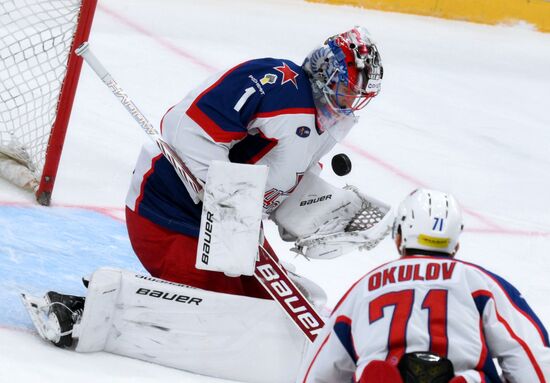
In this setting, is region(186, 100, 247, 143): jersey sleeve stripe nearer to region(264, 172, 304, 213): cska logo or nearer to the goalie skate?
region(264, 172, 304, 213): cska logo

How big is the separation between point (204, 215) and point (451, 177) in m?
2.49

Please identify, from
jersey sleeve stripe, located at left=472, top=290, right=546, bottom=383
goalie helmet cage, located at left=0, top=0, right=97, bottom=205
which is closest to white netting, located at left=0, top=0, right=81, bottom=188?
goalie helmet cage, located at left=0, top=0, right=97, bottom=205

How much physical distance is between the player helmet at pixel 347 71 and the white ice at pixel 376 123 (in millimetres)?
783

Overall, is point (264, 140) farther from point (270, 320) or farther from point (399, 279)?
point (399, 279)

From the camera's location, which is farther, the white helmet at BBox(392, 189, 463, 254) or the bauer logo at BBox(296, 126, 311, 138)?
the bauer logo at BBox(296, 126, 311, 138)

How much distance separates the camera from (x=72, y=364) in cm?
280

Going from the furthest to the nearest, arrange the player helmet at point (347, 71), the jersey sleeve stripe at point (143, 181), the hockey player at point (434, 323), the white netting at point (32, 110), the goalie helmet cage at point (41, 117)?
the white netting at point (32, 110) → the goalie helmet cage at point (41, 117) → the jersey sleeve stripe at point (143, 181) → the player helmet at point (347, 71) → the hockey player at point (434, 323)

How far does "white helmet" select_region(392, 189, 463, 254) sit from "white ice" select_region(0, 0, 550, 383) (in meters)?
0.94

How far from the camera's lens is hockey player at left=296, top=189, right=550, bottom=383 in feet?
6.55

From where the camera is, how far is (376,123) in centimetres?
566

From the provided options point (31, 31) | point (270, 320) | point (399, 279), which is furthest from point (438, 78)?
point (399, 279)

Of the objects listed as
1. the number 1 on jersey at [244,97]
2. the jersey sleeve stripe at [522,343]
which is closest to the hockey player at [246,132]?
the number 1 on jersey at [244,97]

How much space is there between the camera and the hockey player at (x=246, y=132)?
2.97m

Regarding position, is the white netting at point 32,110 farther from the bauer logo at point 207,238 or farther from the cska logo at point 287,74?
the bauer logo at point 207,238
